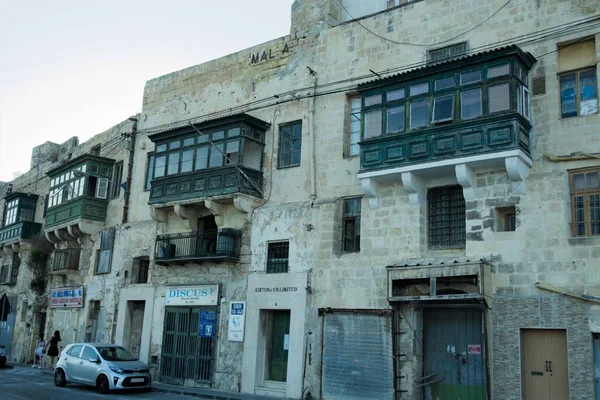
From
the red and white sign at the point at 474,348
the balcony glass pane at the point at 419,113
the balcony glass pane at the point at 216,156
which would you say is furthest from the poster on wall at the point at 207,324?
the balcony glass pane at the point at 419,113

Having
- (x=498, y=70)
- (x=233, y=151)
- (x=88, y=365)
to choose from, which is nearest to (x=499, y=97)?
(x=498, y=70)

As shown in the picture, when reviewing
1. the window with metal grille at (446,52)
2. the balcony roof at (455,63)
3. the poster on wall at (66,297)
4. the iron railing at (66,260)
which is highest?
the window with metal grille at (446,52)

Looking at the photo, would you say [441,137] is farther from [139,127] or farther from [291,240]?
[139,127]

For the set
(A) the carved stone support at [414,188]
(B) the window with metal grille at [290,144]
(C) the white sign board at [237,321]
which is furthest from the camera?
(B) the window with metal grille at [290,144]

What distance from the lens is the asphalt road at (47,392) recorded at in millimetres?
17530

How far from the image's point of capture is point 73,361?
65.9ft

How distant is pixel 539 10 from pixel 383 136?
5085 millimetres

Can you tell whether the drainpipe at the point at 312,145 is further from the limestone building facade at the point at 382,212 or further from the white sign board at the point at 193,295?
the white sign board at the point at 193,295

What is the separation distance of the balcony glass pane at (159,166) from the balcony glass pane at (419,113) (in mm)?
10666

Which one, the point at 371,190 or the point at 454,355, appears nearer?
the point at 454,355

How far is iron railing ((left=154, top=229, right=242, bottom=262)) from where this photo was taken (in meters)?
21.2

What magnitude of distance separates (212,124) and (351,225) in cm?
657

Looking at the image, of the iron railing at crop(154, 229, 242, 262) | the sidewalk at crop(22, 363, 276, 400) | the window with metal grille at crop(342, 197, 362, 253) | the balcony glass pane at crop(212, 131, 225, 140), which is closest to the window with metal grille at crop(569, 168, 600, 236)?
the window with metal grille at crop(342, 197, 362, 253)

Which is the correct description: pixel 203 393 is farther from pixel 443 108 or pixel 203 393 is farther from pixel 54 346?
pixel 54 346
